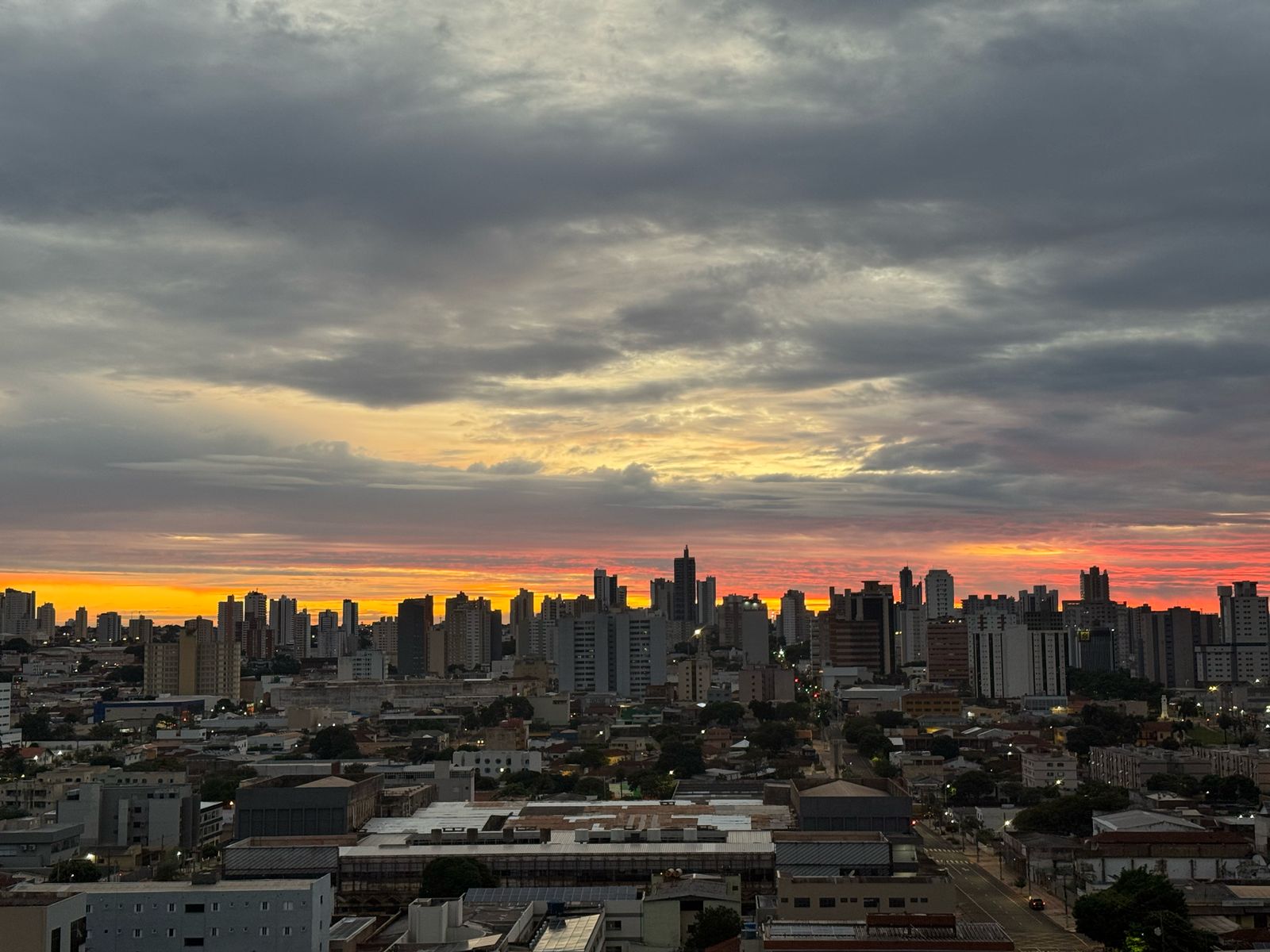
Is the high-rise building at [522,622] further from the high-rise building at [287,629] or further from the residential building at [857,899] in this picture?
the residential building at [857,899]

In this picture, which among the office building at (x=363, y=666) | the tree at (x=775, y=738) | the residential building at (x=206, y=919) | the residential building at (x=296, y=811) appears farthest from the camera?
the office building at (x=363, y=666)

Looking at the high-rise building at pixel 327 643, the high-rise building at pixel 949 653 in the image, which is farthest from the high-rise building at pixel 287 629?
the high-rise building at pixel 949 653

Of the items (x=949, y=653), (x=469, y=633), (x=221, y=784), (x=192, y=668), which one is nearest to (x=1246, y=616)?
(x=949, y=653)

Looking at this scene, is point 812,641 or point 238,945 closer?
point 238,945

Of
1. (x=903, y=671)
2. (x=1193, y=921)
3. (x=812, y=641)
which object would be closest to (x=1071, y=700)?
(x=903, y=671)

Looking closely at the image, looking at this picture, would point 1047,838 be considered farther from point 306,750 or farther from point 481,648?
point 481,648
